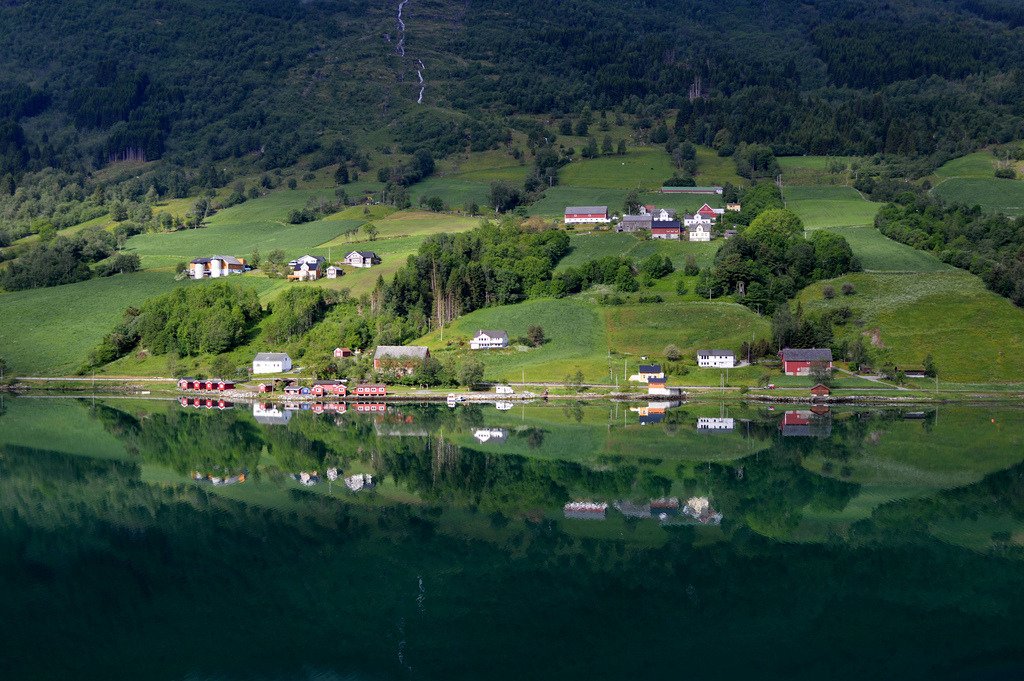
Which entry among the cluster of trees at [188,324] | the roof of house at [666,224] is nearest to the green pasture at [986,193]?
the roof of house at [666,224]

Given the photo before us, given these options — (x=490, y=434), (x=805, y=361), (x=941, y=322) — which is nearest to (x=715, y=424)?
(x=490, y=434)

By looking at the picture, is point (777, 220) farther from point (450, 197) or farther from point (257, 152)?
point (257, 152)

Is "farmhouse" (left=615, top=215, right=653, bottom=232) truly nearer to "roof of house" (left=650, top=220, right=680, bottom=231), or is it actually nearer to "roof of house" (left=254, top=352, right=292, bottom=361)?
"roof of house" (left=650, top=220, right=680, bottom=231)

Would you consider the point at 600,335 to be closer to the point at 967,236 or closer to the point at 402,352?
the point at 402,352

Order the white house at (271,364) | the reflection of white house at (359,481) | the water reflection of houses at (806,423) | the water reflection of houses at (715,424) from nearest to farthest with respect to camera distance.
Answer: the reflection of white house at (359,481) → the water reflection of houses at (806,423) → the water reflection of houses at (715,424) → the white house at (271,364)

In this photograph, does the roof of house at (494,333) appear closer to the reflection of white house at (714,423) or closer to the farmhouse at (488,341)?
the farmhouse at (488,341)

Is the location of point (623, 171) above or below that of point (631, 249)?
above

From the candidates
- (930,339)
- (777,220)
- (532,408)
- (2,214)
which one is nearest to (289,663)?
(532,408)
